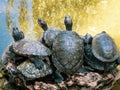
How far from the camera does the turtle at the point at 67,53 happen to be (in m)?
4.99

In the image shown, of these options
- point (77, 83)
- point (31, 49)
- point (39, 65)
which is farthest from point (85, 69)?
point (31, 49)

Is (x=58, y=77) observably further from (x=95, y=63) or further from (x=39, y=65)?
(x=95, y=63)

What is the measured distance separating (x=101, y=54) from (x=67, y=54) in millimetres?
417

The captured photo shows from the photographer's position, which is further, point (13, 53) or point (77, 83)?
point (13, 53)

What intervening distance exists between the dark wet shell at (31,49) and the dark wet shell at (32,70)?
0.48 feet

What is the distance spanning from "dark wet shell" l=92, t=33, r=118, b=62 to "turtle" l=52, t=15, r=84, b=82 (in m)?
0.17

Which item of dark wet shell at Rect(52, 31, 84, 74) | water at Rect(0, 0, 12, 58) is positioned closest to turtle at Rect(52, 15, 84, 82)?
dark wet shell at Rect(52, 31, 84, 74)

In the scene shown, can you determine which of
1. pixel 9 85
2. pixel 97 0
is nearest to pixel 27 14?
pixel 97 0

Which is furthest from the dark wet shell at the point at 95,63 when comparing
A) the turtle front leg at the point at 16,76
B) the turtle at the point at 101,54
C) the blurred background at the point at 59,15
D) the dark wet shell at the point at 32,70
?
the blurred background at the point at 59,15

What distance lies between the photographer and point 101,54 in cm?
507

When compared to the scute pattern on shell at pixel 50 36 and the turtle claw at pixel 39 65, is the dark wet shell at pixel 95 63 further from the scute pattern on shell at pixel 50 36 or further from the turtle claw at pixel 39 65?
the turtle claw at pixel 39 65

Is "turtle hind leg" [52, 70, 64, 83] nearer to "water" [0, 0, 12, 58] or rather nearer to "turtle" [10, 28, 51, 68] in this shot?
"turtle" [10, 28, 51, 68]

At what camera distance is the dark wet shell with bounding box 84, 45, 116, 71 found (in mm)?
5145

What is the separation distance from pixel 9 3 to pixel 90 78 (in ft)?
12.7
